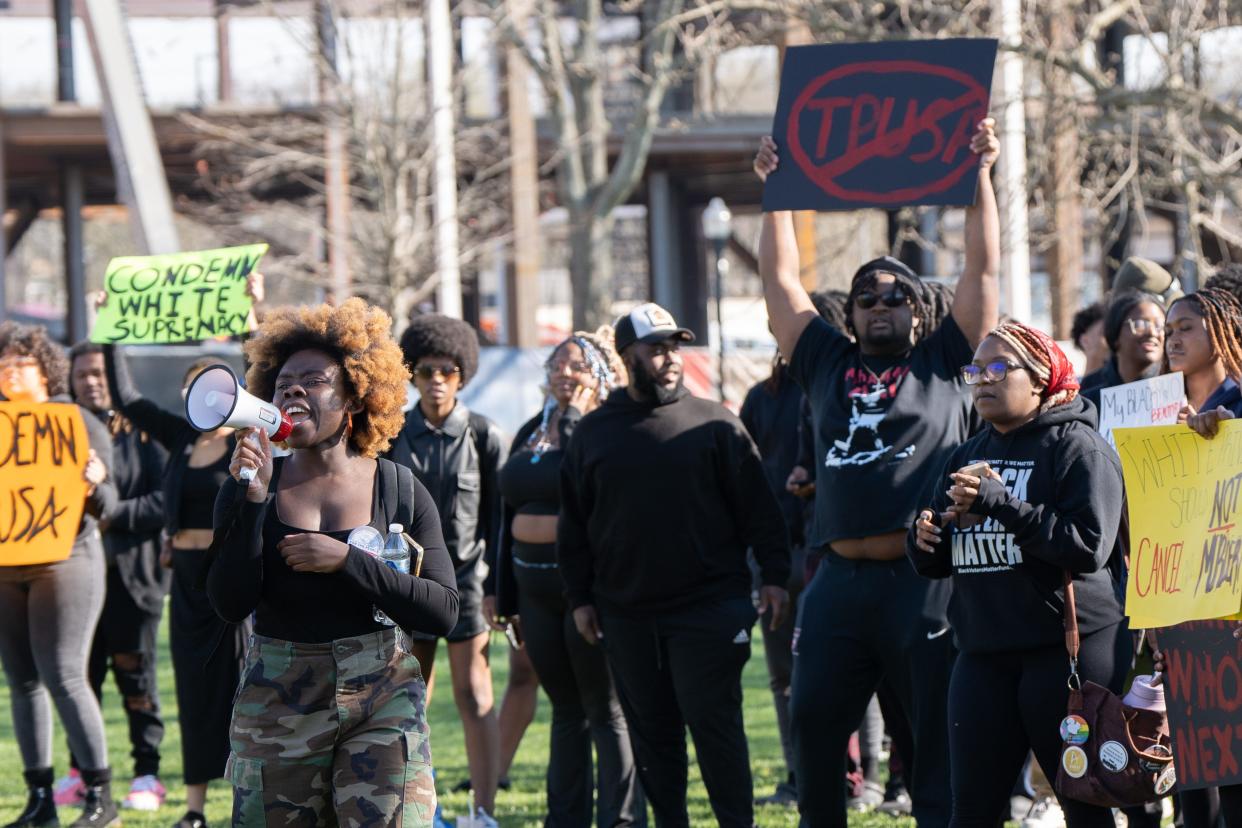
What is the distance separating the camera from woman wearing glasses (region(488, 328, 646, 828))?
7.13 metres

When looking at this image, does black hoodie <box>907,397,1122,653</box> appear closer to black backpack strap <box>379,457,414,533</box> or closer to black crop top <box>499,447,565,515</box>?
black backpack strap <box>379,457,414,533</box>

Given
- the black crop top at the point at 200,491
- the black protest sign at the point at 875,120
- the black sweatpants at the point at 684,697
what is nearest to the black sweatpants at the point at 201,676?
the black crop top at the point at 200,491

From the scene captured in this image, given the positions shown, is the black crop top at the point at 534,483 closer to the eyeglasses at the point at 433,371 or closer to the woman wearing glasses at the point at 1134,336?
the eyeglasses at the point at 433,371

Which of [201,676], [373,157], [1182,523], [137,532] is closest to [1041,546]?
[1182,523]

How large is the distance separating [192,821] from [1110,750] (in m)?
4.36

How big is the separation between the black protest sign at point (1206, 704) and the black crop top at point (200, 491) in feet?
14.1

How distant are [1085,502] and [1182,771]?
2.68ft

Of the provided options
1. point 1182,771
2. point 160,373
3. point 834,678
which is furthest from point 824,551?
point 160,373

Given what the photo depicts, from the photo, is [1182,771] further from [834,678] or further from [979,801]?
[834,678]

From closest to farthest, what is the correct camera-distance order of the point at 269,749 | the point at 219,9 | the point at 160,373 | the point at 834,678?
1. the point at 269,749
2. the point at 834,678
3. the point at 160,373
4. the point at 219,9

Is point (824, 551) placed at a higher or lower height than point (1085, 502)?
lower

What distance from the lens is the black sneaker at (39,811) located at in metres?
7.84

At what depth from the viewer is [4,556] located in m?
7.45

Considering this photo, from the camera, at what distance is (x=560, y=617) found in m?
7.29
